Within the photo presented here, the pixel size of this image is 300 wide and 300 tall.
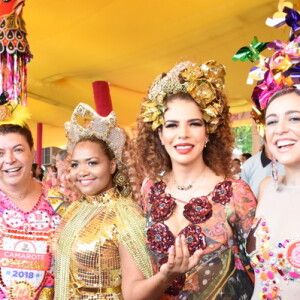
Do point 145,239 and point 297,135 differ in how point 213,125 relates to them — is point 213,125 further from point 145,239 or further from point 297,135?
point 145,239

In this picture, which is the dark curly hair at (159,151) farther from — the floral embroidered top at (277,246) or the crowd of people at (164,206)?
the floral embroidered top at (277,246)

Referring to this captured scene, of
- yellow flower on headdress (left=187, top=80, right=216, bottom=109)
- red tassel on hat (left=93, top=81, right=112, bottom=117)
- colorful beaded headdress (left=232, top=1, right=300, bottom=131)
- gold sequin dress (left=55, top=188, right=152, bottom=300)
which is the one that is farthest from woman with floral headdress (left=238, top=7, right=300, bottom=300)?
red tassel on hat (left=93, top=81, right=112, bottom=117)

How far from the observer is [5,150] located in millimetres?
2473

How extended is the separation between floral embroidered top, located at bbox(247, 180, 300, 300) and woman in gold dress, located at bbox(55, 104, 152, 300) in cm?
48

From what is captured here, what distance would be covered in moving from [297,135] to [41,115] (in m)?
9.50

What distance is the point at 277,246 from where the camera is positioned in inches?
65.9

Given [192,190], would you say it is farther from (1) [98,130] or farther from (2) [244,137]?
(2) [244,137]

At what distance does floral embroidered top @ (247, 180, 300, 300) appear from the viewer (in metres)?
1.63

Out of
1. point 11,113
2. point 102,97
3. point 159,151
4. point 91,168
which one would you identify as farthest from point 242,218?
point 102,97

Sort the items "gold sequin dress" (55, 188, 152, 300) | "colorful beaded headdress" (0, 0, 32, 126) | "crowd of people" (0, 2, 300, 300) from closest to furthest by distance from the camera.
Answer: "crowd of people" (0, 2, 300, 300) < "gold sequin dress" (55, 188, 152, 300) < "colorful beaded headdress" (0, 0, 32, 126)

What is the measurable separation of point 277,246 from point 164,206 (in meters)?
0.52

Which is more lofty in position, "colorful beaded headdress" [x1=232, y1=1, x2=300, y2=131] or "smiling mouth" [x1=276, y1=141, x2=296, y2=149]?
"colorful beaded headdress" [x1=232, y1=1, x2=300, y2=131]

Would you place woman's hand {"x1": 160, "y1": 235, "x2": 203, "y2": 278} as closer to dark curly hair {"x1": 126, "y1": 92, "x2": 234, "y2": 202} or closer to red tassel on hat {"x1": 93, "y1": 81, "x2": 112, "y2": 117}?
dark curly hair {"x1": 126, "y1": 92, "x2": 234, "y2": 202}

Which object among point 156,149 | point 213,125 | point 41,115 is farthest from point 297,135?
point 41,115
